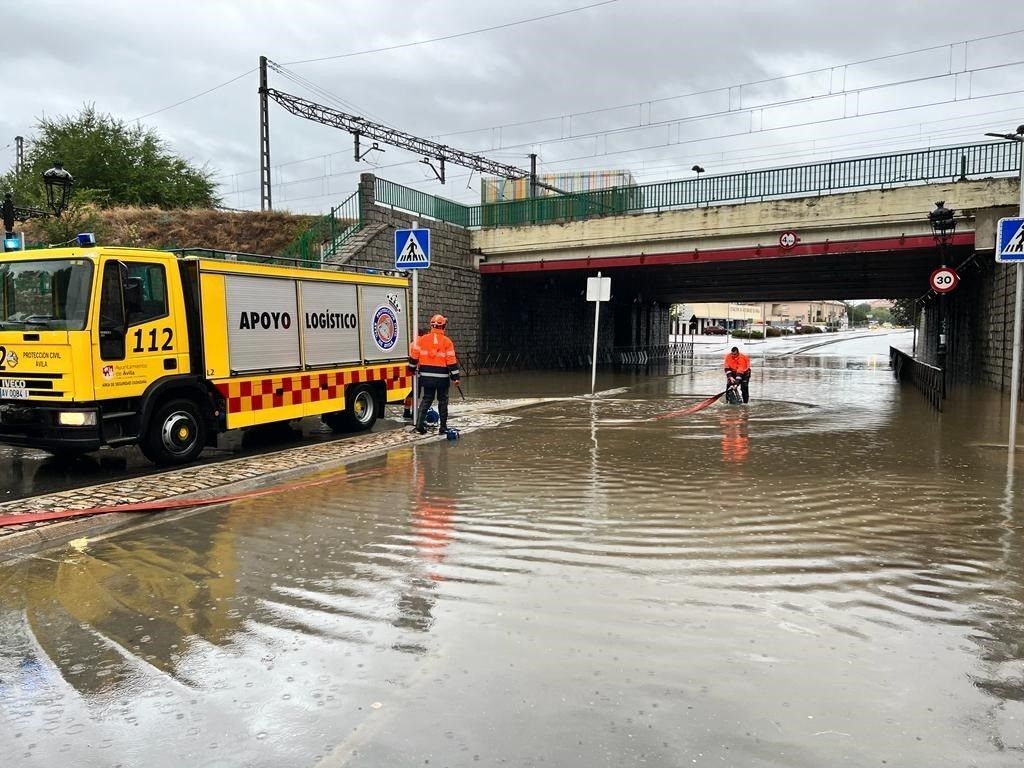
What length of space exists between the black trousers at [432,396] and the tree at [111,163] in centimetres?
2703

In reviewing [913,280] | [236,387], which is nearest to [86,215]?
[236,387]

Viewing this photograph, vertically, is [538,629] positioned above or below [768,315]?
below

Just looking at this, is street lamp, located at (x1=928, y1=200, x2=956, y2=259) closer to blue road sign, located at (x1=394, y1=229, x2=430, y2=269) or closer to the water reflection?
the water reflection

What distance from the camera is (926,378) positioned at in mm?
18266

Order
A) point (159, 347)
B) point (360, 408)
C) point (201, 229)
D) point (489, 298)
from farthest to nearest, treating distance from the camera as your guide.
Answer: point (489, 298) → point (201, 229) → point (360, 408) → point (159, 347)

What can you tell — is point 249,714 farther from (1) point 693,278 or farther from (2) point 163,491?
(1) point 693,278

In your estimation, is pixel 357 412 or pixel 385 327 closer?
pixel 357 412

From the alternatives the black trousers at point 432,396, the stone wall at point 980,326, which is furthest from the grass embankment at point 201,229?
the stone wall at point 980,326

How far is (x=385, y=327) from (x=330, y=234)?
12294 millimetres

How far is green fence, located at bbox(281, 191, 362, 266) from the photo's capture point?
75.4 ft

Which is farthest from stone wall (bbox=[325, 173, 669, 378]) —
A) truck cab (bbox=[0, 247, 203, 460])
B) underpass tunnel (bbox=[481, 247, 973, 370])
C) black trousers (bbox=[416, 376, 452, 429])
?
truck cab (bbox=[0, 247, 203, 460])

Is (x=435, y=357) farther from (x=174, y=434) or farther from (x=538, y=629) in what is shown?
(x=538, y=629)

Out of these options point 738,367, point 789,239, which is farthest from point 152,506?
point 789,239

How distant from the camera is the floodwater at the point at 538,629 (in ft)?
10.0
